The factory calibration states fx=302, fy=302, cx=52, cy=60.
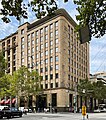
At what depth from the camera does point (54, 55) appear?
296 ft

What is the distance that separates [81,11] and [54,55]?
7993 cm

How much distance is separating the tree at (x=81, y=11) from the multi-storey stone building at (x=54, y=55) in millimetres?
71286

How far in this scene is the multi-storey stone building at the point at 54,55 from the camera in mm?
87750

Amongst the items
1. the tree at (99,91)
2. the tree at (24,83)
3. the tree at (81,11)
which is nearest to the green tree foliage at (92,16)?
the tree at (81,11)

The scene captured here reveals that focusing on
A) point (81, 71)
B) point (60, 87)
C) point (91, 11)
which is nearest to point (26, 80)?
point (60, 87)

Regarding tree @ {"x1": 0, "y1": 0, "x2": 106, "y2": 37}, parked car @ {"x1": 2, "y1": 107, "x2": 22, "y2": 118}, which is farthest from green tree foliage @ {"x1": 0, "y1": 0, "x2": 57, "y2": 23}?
Answer: parked car @ {"x1": 2, "y1": 107, "x2": 22, "y2": 118}

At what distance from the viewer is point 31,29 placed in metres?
101

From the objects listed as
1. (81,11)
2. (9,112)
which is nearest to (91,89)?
(9,112)

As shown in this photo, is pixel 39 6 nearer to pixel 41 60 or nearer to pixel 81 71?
pixel 41 60

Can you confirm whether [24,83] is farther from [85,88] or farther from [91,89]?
[91,89]

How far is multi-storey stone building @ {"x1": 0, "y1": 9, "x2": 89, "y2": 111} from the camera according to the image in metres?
87.8

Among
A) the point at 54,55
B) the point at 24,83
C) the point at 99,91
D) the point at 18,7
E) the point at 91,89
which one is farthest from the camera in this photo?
the point at 99,91

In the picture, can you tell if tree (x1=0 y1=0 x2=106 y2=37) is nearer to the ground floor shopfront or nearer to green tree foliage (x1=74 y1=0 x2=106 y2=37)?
green tree foliage (x1=74 y1=0 x2=106 y2=37)

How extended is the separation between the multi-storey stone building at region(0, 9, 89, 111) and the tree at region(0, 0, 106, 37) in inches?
2807
